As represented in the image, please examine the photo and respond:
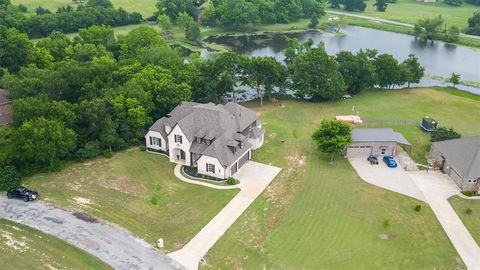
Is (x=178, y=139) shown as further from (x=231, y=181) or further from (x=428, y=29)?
(x=428, y=29)

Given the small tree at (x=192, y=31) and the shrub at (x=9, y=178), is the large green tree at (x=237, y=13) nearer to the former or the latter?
the small tree at (x=192, y=31)

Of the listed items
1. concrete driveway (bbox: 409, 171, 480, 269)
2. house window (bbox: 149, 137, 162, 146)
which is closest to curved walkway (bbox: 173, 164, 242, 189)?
house window (bbox: 149, 137, 162, 146)

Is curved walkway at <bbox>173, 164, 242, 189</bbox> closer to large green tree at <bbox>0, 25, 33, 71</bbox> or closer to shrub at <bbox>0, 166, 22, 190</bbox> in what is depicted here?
shrub at <bbox>0, 166, 22, 190</bbox>

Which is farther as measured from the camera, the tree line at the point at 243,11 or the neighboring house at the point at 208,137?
the tree line at the point at 243,11

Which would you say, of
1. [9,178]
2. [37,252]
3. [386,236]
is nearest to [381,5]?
[386,236]

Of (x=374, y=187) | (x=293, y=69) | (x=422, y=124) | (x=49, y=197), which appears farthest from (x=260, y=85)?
(x=49, y=197)

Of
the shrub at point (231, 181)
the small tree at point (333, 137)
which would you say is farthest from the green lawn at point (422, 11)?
the shrub at point (231, 181)
